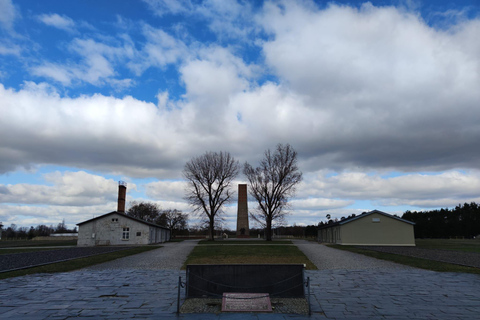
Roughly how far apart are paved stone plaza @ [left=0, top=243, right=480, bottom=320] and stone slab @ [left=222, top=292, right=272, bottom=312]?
0.38 metres

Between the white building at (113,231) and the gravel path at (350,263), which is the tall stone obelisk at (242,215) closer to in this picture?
the white building at (113,231)

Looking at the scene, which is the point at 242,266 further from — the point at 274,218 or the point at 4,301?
the point at 274,218

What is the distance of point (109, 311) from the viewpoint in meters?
7.55

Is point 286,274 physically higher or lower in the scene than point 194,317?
higher

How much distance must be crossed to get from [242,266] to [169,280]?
448 cm

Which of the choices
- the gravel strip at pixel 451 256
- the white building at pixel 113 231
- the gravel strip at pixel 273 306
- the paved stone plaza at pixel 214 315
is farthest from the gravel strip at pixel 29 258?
the gravel strip at pixel 451 256

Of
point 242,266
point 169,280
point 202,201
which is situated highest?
point 202,201

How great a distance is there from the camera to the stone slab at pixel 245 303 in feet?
24.8

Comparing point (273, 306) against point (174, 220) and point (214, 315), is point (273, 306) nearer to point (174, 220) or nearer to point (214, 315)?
point (214, 315)

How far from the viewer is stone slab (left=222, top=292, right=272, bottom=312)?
757 cm

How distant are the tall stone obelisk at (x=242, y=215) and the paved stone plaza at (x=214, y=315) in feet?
171

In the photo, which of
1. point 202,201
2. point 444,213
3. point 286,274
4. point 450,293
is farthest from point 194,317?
point 444,213

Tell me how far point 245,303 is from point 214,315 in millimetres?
997

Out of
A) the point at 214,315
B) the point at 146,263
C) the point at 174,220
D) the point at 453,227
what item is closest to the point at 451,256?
the point at 146,263
